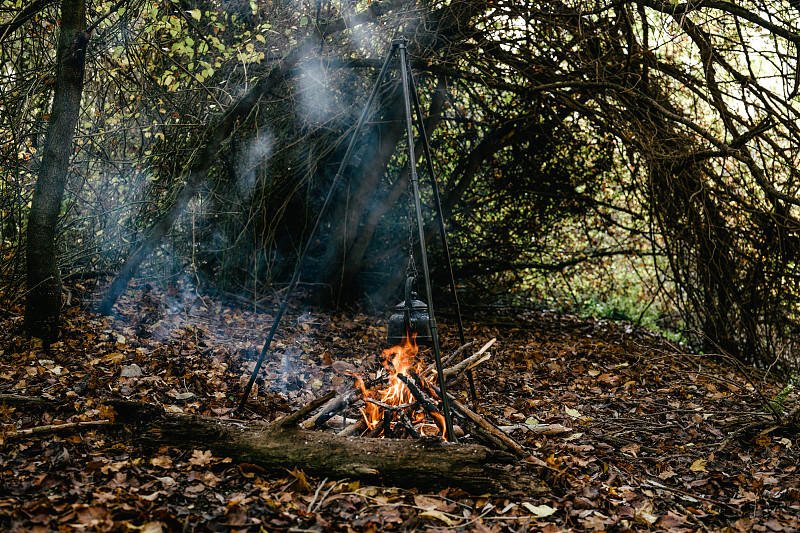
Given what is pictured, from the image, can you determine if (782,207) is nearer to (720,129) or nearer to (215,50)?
(720,129)

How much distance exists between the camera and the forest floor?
9.11 ft

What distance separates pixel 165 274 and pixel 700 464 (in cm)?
624

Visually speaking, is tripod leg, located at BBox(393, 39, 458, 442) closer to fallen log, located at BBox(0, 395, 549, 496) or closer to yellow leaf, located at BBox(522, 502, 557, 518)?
fallen log, located at BBox(0, 395, 549, 496)

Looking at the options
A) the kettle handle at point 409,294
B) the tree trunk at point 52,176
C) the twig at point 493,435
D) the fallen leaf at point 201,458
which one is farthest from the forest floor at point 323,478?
the kettle handle at point 409,294

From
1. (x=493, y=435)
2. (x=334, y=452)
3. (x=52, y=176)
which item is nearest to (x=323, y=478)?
(x=334, y=452)

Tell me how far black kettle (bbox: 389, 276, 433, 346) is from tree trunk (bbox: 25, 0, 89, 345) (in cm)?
325

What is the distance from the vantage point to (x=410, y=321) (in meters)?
3.75

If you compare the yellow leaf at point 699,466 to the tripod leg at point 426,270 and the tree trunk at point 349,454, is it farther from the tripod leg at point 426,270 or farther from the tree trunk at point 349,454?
the tripod leg at point 426,270

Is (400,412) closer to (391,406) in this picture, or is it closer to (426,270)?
(391,406)

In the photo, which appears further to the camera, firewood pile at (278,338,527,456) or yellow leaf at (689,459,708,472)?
yellow leaf at (689,459,708,472)

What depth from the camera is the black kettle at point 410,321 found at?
12.3ft

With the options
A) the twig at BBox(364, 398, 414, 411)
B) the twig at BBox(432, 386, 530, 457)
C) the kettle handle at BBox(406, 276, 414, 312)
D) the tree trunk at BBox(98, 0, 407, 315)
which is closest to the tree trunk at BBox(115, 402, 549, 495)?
the twig at BBox(432, 386, 530, 457)

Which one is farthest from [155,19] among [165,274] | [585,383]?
[585,383]

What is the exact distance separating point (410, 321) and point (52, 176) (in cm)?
347
